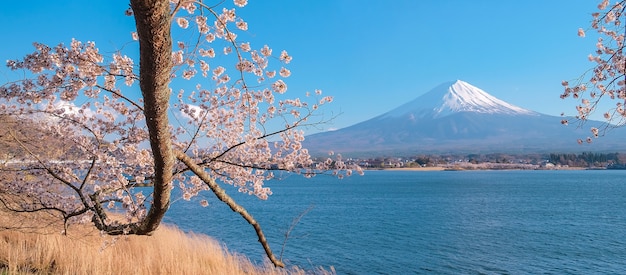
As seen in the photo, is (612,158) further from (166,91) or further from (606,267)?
(166,91)

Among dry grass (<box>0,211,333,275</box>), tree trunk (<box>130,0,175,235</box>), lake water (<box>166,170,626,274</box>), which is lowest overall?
lake water (<box>166,170,626,274</box>)

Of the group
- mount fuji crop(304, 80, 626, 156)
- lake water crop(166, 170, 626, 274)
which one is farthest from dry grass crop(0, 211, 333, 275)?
mount fuji crop(304, 80, 626, 156)

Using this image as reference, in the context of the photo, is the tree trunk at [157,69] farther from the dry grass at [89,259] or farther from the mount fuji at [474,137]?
the mount fuji at [474,137]

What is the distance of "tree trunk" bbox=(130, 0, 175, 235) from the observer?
1689 mm

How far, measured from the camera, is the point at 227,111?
525cm

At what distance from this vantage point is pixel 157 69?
188 cm

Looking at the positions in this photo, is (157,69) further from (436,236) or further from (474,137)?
(474,137)

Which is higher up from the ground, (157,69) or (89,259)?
(157,69)

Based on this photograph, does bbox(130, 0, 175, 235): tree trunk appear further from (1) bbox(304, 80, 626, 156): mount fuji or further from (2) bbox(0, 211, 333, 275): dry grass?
(1) bbox(304, 80, 626, 156): mount fuji

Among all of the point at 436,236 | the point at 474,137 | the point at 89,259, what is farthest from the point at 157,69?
the point at 474,137

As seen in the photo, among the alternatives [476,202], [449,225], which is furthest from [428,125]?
[449,225]

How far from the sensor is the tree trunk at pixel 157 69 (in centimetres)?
169

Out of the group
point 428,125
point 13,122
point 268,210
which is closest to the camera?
point 13,122

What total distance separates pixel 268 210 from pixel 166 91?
26.3 meters
